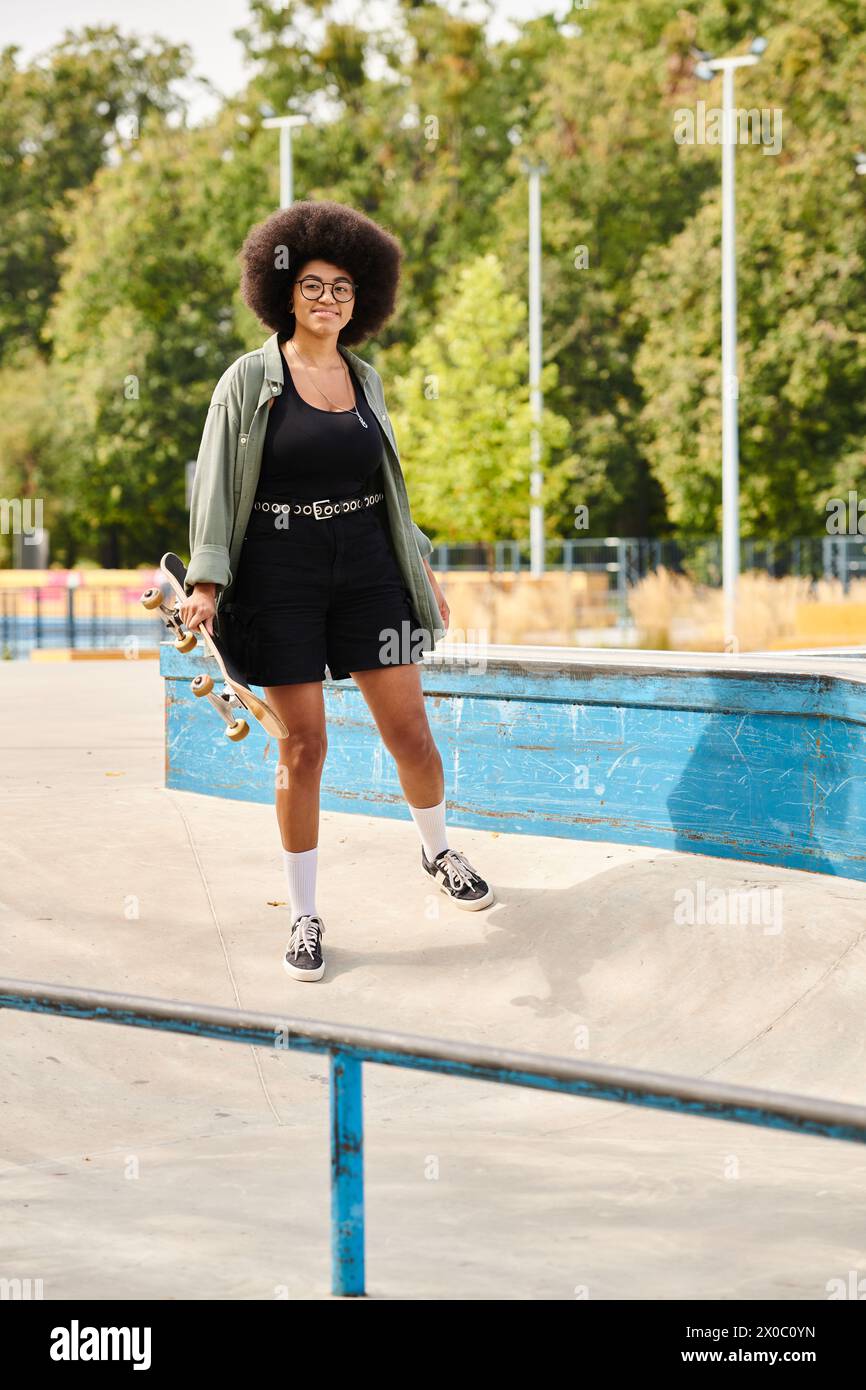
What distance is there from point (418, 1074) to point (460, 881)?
2.63 ft

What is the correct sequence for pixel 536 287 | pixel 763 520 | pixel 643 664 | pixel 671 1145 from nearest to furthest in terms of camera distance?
pixel 671 1145, pixel 643 664, pixel 536 287, pixel 763 520

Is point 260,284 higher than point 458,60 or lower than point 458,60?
lower

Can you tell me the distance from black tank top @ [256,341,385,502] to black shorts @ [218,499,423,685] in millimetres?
85

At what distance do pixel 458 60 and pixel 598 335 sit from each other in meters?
8.47

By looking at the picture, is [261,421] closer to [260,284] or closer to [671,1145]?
[260,284]

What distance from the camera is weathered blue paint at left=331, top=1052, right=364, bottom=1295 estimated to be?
8.93ft

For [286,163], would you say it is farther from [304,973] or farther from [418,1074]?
[418,1074]

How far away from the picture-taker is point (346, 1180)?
8.98ft

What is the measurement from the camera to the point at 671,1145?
3980mm
